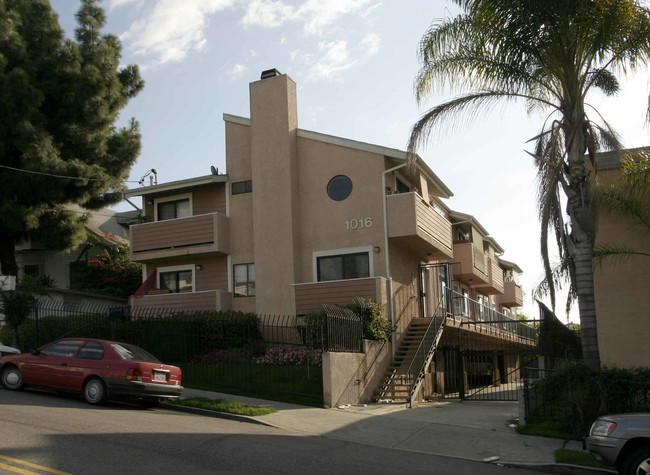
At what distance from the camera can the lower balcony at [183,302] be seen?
23.1 metres

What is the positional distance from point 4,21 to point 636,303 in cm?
2412

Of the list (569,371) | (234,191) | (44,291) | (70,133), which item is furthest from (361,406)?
(70,133)

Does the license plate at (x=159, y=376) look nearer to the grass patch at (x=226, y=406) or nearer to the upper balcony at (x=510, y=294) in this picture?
the grass patch at (x=226, y=406)

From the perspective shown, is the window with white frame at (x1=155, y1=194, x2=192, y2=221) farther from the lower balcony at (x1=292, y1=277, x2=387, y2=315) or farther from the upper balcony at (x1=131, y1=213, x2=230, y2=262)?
the lower balcony at (x1=292, y1=277, x2=387, y2=315)

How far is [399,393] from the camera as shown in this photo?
1911 cm

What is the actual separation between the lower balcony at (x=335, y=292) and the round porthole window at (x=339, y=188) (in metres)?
3.18

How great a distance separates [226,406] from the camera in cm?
1380

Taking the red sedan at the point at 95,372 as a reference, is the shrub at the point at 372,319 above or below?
→ above

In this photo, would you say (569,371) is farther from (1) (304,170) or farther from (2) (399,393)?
(1) (304,170)

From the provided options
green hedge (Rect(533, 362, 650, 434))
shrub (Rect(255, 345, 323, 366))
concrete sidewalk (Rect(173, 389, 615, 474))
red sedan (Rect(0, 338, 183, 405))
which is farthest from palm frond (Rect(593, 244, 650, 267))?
red sedan (Rect(0, 338, 183, 405))

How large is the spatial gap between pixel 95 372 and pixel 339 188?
37.9ft

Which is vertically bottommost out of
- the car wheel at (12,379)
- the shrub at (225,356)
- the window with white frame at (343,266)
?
the car wheel at (12,379)

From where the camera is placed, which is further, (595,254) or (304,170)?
(304,170)

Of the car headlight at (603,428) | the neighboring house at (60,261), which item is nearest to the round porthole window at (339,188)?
the neighboring house at (60,261)
